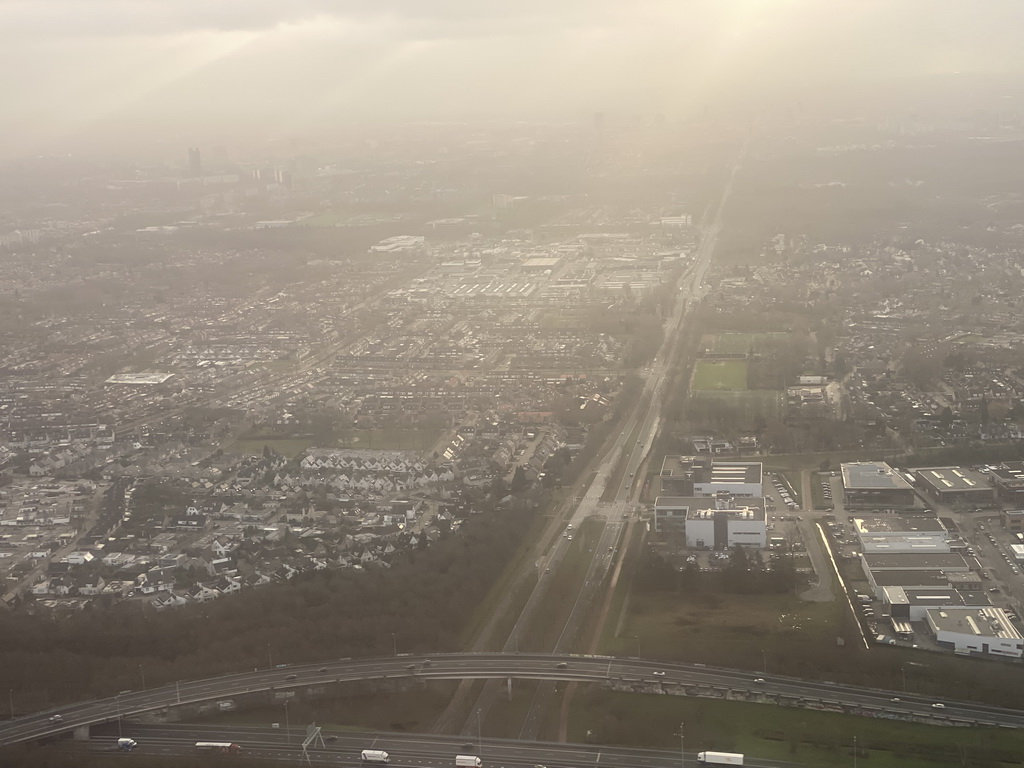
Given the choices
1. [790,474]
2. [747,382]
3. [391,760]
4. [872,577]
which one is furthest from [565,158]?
[391,760]

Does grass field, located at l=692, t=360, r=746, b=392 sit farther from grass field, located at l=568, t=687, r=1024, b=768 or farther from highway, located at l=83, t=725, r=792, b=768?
highway, located at l=83, t=725, r=792, b=768

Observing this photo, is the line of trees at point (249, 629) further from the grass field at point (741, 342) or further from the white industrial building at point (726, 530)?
the grass field at point (741, 342)

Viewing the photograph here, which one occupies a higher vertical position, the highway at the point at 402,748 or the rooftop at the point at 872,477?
the rooftop at the point at 872,477

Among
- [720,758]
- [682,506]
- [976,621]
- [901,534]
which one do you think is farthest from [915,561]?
[720,758]

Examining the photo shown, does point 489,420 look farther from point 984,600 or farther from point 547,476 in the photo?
point 984,600

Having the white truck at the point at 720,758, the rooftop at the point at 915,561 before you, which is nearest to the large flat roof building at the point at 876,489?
the rooftop at the point at 915,561

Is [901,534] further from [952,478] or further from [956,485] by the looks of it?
[952,478]

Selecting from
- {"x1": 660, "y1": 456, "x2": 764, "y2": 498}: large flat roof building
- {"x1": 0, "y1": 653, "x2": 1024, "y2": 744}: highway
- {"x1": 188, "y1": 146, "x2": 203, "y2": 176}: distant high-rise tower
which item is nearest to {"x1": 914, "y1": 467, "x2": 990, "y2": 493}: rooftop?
{"x1": 660, "y1": 456, "x2": 764, "y2": 498}: large flat roof building
